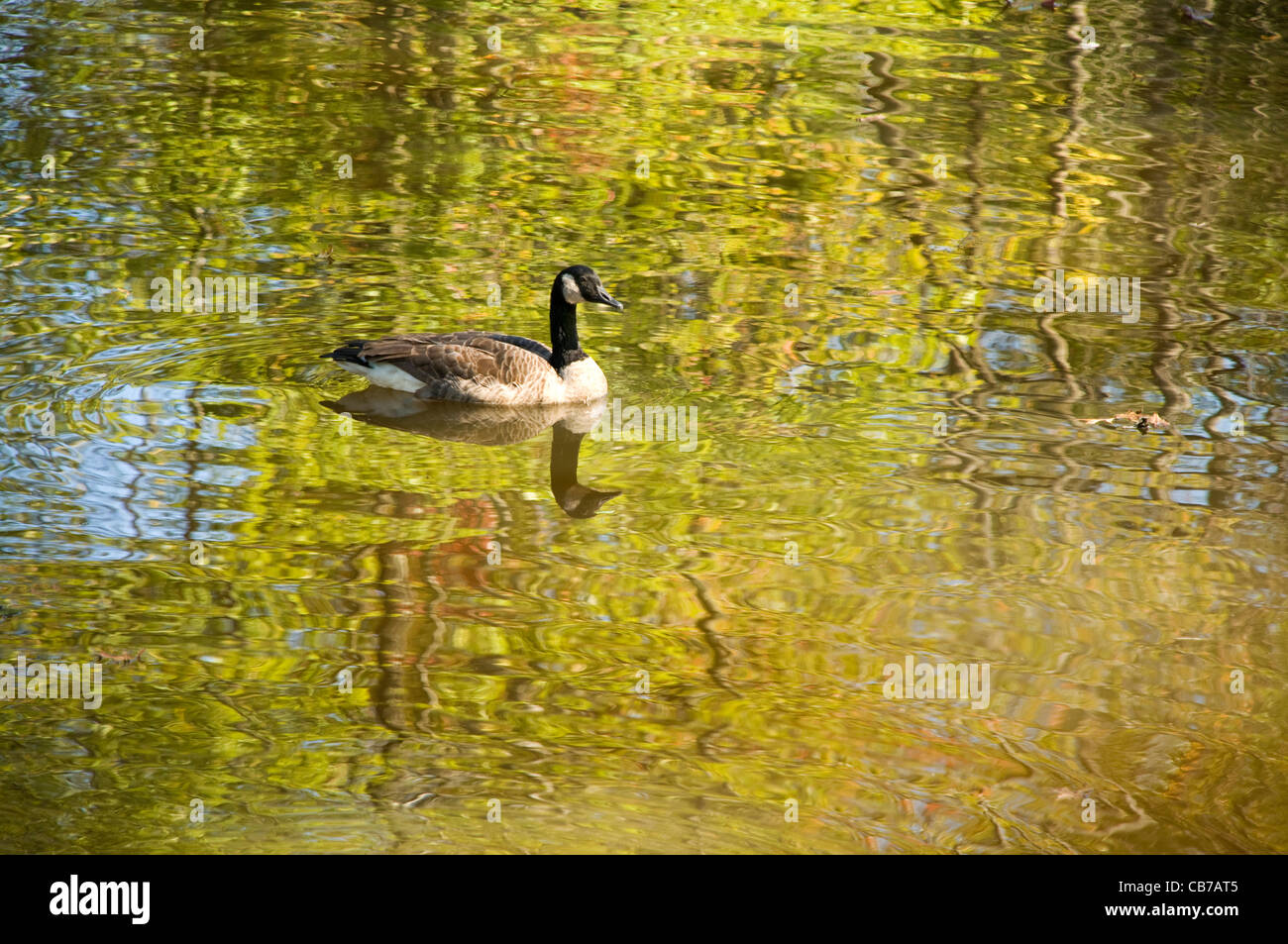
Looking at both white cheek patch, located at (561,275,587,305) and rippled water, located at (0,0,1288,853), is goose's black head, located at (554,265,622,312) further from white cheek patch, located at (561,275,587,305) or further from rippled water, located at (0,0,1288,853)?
rippled water, located at (0,0,1288,853)

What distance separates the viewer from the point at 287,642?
855 cm

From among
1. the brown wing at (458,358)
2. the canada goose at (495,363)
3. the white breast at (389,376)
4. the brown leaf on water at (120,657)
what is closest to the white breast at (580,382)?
the canada goose at (495,363)

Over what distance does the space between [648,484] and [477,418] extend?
2.03 m

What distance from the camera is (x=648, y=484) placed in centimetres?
1088

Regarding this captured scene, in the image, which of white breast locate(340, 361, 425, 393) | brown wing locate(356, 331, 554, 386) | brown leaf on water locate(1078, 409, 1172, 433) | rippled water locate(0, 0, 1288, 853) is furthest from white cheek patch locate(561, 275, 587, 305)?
brown leaf on water locate(1078, 409, 1172, 433)

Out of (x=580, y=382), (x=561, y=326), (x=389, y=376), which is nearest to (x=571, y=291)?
(x=561, y=326)

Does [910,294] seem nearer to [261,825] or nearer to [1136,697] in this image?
[1136,697]

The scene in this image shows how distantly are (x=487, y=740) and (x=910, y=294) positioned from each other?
8654 millimetres

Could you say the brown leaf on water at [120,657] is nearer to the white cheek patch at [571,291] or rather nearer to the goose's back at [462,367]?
the goose's back at [462,367]

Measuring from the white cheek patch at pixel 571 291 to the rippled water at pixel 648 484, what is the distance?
869 millimetres

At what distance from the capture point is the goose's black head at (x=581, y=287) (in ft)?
41.1

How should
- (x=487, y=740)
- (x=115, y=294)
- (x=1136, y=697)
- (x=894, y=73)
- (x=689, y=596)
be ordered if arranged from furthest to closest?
(x=894, y=73), (x=115, y=294), (x=689, y=596), (x=1136, y=697), (x=487, y=740)

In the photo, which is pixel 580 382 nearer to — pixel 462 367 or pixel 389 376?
pixel 462 367

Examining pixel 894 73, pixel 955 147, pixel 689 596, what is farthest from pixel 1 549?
pixel 894 73
